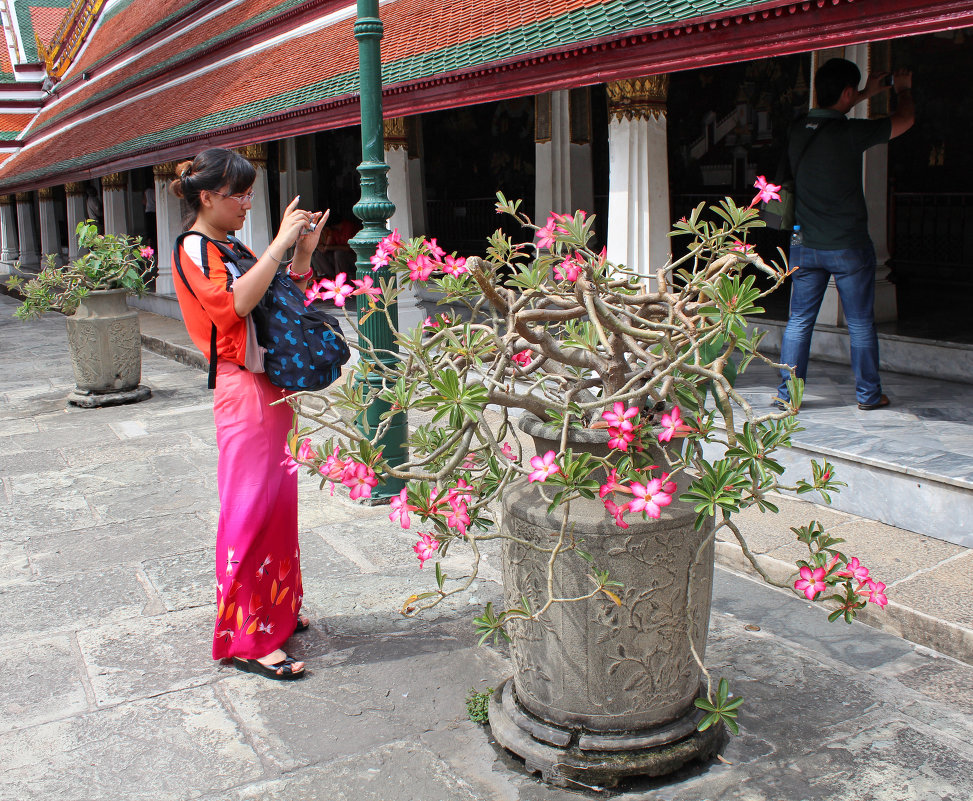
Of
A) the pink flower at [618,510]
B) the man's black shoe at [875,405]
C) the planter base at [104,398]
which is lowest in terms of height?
the planter base at [104,398]

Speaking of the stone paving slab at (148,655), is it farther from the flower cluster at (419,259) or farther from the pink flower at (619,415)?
the pink flower at (619,415)

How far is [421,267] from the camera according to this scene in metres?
2.57

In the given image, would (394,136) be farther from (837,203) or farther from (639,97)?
(837,203)

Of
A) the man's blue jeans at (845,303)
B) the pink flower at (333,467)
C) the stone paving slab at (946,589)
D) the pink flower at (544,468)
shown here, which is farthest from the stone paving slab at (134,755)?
the man's blue jeans at (845,303)

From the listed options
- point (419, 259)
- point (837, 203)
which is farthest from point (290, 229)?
point (837, 203)

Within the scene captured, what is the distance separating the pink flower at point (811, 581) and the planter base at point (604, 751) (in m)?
0.53

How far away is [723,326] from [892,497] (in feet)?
7.88

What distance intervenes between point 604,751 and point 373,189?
123 inches

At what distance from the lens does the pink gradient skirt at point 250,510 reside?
123 inches

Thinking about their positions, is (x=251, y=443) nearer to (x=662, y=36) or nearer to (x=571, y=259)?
(x=571, y=259)

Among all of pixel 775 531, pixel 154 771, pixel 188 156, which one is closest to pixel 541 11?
pixel 775 531

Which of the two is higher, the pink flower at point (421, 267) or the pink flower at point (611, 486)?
the pink flower at point (421, 267)

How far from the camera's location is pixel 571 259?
2631 millimetres

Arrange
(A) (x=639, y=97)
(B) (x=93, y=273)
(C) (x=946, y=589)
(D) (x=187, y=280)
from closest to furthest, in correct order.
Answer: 1. (D) (x=187, y=280)
2. (C) (x=946, y=589)
3. (A) (x=639, y=97)
4. (B) (x=93, y=273)
